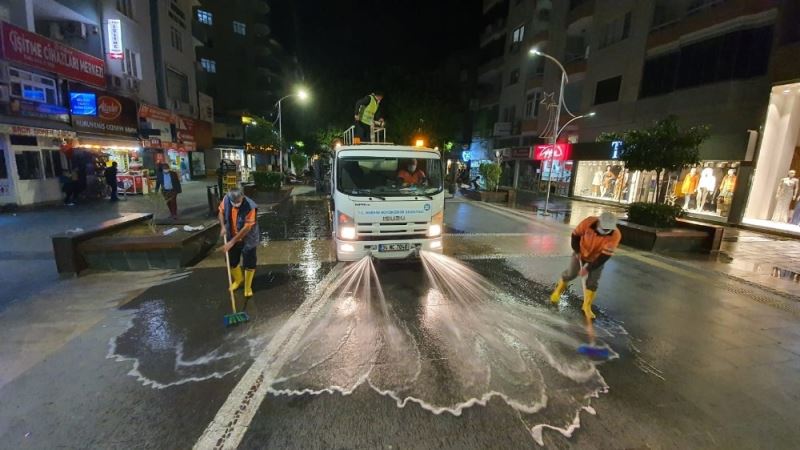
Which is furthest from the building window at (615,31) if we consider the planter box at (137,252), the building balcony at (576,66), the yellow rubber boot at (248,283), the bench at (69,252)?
the bench at (69,252)

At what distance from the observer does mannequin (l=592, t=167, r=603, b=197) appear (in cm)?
2286

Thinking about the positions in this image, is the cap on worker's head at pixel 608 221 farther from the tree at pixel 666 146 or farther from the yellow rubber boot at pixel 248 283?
the tree at pixel 666 146

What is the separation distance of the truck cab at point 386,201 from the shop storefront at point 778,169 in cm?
1446

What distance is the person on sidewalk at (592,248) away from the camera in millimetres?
5082

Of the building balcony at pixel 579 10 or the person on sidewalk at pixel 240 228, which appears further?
the building balcony at pixel 579 10

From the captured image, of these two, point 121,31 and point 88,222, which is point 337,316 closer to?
point 88,222

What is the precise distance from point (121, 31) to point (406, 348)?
2326 cm

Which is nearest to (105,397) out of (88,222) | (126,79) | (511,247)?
(511,247)

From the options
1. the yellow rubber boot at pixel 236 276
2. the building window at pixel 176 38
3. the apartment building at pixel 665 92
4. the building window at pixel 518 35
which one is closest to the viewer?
the yellow rubber boot at pixel 236 276

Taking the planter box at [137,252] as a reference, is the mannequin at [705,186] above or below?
above

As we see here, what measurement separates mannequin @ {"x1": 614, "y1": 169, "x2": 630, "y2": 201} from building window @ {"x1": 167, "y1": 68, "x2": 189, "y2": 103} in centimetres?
2954

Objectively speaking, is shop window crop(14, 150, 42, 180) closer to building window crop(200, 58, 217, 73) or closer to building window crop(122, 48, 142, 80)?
building window crop(122, 48, 142, 80)

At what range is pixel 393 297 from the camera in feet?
19.7

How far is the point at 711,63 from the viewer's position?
16.0 metres
